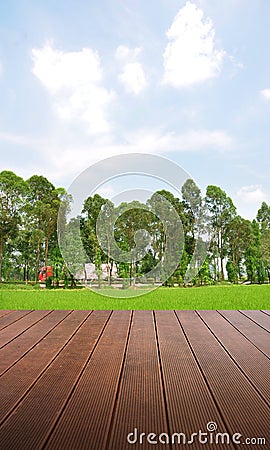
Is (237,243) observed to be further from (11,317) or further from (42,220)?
(11,317)

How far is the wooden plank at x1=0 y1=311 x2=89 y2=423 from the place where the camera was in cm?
132

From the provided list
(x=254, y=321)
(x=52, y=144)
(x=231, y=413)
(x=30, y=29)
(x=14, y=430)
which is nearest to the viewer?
(x=14, y=430)

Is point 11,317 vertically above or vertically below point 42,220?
below

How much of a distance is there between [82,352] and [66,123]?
23.9 feet

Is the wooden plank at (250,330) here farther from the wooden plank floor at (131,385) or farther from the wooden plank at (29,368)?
the wooden plank at (29,368)

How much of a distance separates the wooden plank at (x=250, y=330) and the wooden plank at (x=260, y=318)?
4 cm

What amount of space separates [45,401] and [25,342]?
3.02 feet

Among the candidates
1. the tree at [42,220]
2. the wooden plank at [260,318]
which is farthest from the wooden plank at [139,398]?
the tree at [42,220]

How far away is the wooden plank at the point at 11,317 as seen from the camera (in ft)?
9.12

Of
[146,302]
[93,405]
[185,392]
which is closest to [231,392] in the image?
[185,392]

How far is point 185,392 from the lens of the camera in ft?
4.49

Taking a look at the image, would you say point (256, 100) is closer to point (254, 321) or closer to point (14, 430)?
point (254, 321)

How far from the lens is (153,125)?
889 cm

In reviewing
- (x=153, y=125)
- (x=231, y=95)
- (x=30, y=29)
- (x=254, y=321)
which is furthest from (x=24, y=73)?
(x=254, y=321)
